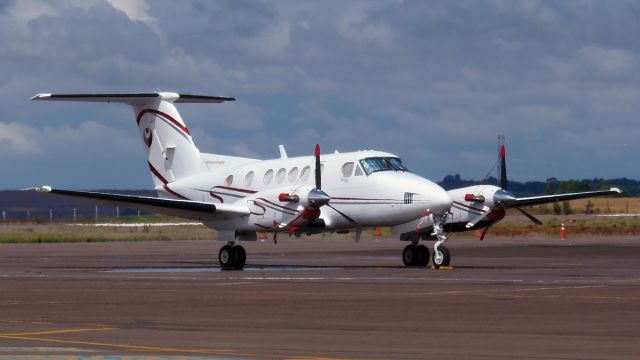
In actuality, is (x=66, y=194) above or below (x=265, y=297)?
above

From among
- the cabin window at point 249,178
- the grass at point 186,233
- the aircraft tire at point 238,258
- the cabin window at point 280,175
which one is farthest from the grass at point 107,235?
the aircraft tire at point 238,258

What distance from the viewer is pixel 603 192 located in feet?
117

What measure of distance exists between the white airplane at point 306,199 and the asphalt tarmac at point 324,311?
126 cm

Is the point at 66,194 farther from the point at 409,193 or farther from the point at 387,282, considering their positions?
the point at 387,282

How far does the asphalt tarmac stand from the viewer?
45.7 ft

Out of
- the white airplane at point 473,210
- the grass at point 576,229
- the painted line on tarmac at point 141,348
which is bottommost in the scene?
the painted line on tarmac at point 141,348

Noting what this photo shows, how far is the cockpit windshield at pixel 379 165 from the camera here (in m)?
34.2

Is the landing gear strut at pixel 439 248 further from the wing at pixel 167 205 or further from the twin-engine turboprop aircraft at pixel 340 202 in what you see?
the wing at pixel 167 205

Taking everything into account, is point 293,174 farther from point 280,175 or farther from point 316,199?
point 316,199

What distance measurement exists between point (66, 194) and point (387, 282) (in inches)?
449

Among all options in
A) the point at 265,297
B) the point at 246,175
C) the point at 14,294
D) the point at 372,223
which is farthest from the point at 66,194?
the point at 265,297

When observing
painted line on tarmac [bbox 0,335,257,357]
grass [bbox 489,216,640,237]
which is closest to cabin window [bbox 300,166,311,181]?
painted line on tarmac [bbox 0,335,257,357]

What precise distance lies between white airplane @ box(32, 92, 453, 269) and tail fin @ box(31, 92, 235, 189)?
137 cm

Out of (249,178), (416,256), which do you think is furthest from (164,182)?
(416,256)
